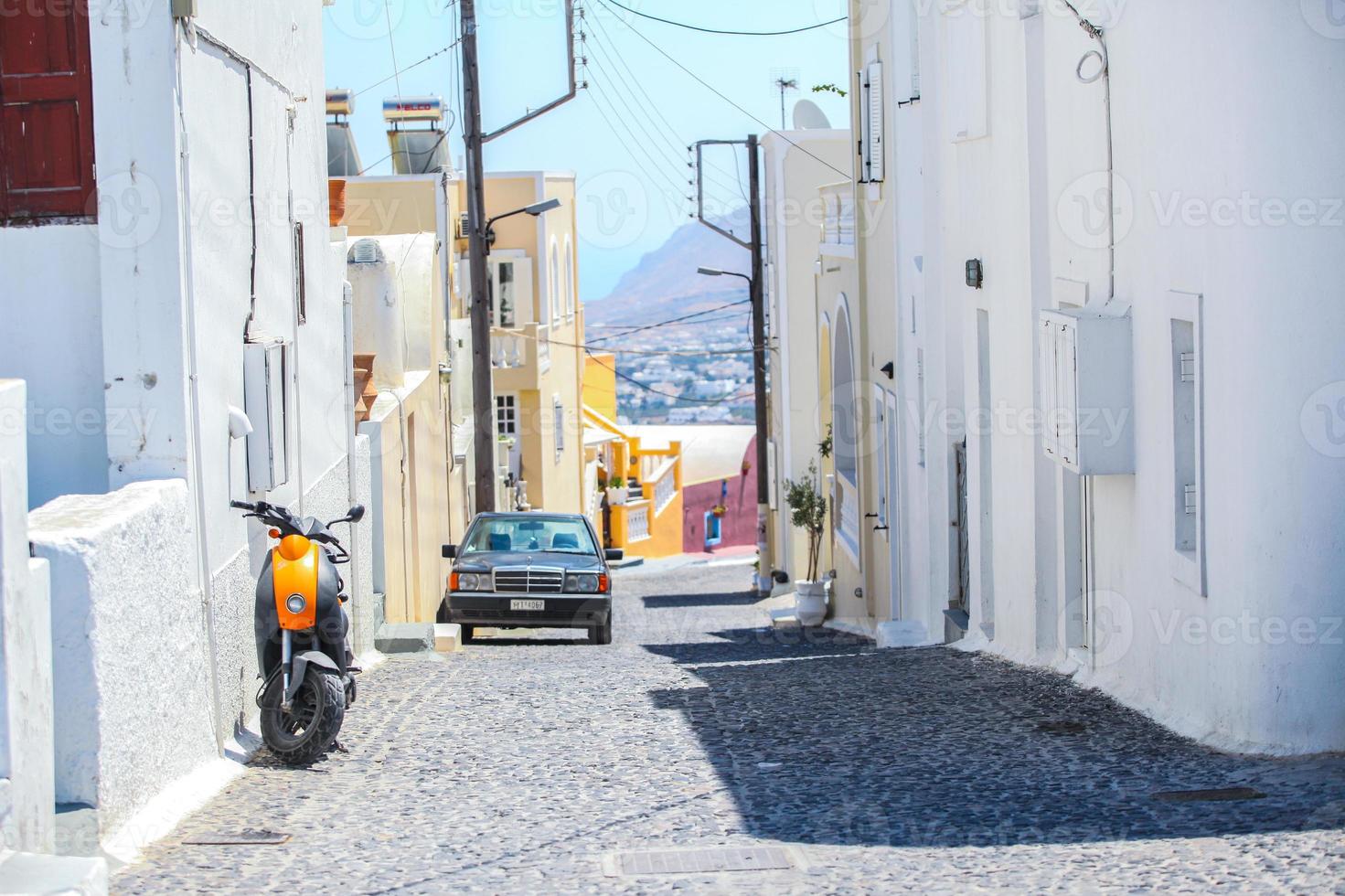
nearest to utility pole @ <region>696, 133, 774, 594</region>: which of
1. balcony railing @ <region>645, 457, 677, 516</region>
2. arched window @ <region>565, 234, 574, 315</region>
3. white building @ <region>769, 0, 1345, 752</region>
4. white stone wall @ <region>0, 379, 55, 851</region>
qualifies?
arched window @ <region>565, 234, 574, 315</region>

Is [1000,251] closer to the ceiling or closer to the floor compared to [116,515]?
closer to the ceiling

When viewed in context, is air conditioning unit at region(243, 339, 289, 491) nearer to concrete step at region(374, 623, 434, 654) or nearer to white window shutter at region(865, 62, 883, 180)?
concrete step at region(374, 623, 434, 654)

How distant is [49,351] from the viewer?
7.81 m

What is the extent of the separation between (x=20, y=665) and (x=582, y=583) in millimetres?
12707

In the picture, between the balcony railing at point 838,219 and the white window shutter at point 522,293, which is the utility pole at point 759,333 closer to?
the white window shutter at point 522,293

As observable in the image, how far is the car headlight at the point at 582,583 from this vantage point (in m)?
17.9

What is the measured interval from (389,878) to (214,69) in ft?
15.0

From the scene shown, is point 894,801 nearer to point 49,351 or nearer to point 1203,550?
point 1203,550

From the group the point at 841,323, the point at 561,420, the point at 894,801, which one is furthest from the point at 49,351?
the point at 561,420

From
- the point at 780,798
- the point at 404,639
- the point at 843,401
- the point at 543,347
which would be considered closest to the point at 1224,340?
the point at 780,798

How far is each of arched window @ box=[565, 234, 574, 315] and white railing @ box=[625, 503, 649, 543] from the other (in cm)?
602

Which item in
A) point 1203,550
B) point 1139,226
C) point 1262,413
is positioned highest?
point 1139,226

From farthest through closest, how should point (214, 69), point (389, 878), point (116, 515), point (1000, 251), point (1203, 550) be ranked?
point (1000, 251)
point (214, 69)
point (1203, 550)
point (116, 515)
point (389, 878)

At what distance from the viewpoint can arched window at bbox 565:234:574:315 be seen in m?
43.3
